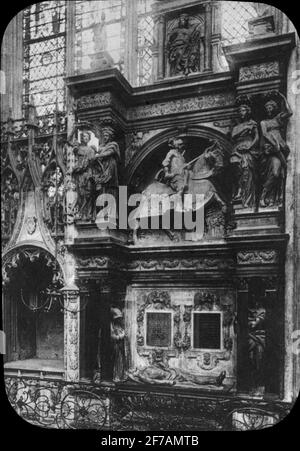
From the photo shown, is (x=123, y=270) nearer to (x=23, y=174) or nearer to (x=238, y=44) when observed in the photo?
(x=23, y=174)

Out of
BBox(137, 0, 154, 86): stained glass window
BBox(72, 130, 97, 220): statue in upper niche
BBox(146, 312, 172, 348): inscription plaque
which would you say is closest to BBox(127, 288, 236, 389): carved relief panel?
BBox(146, 312, 172, 348): inscription plaque

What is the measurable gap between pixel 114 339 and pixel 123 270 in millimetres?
870

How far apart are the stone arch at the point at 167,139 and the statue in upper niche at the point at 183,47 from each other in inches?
28.9

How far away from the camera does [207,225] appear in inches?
231

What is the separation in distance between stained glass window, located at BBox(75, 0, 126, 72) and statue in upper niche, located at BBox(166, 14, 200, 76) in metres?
0.63

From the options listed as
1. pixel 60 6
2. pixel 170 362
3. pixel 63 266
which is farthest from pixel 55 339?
pixel 60 6

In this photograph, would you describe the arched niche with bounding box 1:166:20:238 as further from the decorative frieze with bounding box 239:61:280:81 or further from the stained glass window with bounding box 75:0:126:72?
the decorative frieze with bounding box 239:61:280:81

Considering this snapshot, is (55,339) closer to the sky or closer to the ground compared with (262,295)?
closer to the ground

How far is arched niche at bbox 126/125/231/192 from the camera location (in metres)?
5.93

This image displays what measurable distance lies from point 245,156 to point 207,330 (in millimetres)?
2109

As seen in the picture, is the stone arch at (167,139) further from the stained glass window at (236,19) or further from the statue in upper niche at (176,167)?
the stained glass window at (236,19)

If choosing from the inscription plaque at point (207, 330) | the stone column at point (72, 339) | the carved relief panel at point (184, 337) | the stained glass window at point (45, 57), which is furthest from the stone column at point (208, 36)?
the stone column at point (72, 339)

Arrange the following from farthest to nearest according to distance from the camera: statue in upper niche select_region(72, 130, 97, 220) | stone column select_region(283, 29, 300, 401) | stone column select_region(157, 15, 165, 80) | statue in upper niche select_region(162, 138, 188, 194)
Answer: stone column select_region(157, 15, 165, 80) < statue in upper niche select_region(72, 130, 97, 220) < statue in upper niche select_region(162, 138, 188, 194) < stone column select_region(283, 29, 300, 401)

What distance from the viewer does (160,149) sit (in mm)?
6219
